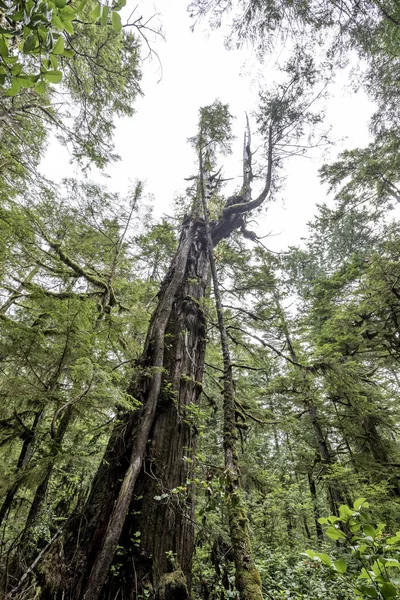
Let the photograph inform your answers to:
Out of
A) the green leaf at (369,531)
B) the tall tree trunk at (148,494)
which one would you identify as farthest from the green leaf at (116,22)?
the tall tree trunk at (148,494)

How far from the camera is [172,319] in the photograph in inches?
154

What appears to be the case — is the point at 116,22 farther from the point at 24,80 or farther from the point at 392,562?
the point at 392,562

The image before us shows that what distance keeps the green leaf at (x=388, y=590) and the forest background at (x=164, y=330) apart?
0.02 m

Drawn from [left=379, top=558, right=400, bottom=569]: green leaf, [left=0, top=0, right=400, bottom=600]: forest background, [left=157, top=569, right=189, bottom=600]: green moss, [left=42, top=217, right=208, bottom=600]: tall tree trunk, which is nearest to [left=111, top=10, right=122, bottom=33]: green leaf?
[left=0, top=0, right=400, bottom=600]: forest background

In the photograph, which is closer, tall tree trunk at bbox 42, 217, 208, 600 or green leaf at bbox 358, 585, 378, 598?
green leaf at bbox 358, 585, 378, 598

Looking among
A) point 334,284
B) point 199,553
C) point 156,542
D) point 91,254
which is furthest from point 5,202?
point 334,284

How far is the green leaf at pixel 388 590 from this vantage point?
91 cm

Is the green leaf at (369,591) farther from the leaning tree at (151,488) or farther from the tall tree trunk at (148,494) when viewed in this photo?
the tall tree trunk at (148,494)

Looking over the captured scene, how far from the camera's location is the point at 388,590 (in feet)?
2.99

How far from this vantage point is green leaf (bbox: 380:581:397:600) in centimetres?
91

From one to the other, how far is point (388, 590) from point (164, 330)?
2918 mm

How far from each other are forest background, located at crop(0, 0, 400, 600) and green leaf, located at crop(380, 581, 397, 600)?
18 mm

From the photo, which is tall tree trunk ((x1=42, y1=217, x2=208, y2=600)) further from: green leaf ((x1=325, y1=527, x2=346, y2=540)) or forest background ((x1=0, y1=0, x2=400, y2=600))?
green leaf ((x1=325, y1=527, x2=346, y2=540))

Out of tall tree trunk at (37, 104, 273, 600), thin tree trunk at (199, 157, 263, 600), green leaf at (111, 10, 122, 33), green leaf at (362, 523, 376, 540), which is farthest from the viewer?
tall tree trunk at (37, 104, 273, 600)
